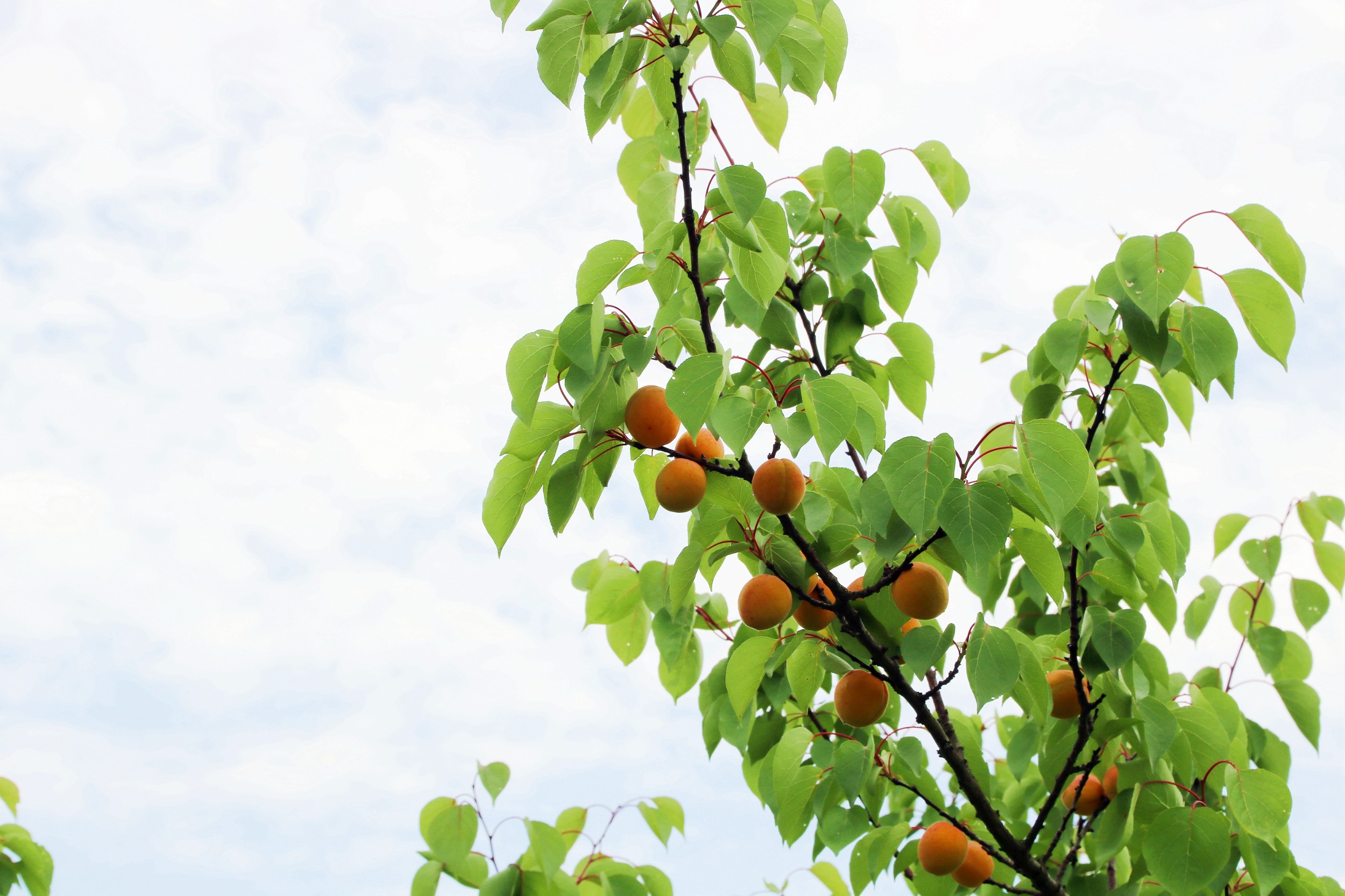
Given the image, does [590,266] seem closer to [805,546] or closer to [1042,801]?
[805,546]

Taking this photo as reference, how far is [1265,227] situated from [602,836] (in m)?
2.54

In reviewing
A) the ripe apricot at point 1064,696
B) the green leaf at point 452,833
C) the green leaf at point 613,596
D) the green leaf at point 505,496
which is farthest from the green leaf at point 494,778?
the ripe apricot at point 1064,696

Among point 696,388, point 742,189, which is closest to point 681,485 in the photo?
point 696,388

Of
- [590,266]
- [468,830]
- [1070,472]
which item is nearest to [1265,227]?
[1070,472]

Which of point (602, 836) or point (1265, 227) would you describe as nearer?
point (1265, 227)

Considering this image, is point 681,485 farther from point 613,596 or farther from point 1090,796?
point 1090,796

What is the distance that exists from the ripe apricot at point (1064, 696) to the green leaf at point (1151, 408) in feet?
2.24

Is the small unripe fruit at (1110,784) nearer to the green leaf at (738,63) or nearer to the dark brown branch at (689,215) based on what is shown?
the dark brown branch at (689,215)

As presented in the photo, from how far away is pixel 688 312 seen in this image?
100 inches

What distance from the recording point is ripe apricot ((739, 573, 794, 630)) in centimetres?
209

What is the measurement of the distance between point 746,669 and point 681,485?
0.62 meters

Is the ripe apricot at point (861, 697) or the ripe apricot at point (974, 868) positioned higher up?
the ripe apricot at point (861, 697)

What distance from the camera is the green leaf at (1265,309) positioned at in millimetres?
2158

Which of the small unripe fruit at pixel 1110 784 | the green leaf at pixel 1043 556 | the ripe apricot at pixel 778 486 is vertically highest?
the ripe apricot at pixel 778 486
